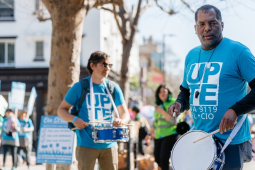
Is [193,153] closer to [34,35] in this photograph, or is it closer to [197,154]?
[197,154]

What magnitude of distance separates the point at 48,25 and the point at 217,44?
2509 cm

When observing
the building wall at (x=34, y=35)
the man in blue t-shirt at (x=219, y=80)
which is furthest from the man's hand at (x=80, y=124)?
the building wall at (x=34, y=35)

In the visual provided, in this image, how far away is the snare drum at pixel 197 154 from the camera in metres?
3.10

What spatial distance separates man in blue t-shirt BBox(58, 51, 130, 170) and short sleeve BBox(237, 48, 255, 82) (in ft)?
7.13

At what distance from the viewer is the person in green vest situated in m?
7.93

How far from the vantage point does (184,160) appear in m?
3.25

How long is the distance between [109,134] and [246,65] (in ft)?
7.52

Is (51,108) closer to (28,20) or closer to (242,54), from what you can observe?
(242,54)

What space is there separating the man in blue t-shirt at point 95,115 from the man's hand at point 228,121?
227cm

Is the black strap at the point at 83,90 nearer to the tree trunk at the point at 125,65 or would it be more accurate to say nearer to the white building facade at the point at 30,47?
the tree trunk at the point at 125,65

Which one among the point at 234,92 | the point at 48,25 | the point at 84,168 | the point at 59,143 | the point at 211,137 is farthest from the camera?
the point at 48,25

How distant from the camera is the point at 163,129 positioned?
816 cm

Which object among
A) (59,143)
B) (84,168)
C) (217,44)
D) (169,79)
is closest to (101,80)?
(84,168)

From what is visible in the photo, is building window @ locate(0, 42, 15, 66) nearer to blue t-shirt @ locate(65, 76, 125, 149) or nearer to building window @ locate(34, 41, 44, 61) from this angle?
building window @ locate(34, 41, 44, 61)
